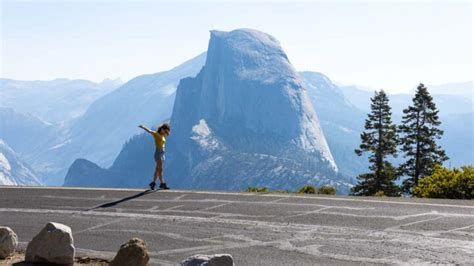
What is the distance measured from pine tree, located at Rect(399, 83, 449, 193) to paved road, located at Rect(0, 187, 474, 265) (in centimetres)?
3766

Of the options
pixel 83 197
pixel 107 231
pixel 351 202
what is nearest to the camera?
pixel 107 231

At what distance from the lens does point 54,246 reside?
8.78 meters

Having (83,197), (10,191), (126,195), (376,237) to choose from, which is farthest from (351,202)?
(10,191)

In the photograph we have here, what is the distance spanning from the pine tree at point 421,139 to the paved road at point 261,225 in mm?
37658

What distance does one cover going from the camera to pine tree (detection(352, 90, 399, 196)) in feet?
171

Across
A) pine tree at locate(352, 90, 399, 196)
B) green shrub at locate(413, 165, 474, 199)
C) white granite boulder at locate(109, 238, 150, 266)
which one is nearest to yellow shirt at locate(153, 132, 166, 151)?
green shrub at locate(413, 165, 474, 199)

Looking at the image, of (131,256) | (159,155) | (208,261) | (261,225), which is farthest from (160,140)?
(208,261)

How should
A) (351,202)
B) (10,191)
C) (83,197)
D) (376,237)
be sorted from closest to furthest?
(376,237) → (351,202) → (83,197) → (10,191)

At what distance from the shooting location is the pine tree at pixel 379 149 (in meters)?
52.1

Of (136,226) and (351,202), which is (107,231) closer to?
(136,226)

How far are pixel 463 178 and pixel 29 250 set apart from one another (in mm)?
13490

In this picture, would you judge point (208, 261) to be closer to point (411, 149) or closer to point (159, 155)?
point (159, 155)

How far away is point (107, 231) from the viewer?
11.9m

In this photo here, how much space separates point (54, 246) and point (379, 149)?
157ft
